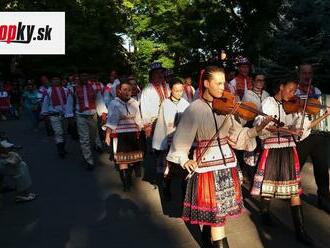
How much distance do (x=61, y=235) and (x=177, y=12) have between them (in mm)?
22362

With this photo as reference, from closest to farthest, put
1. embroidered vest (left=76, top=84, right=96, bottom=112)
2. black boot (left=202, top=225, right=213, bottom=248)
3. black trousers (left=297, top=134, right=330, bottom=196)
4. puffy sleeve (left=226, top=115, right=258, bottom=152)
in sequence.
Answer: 1. puffy sleeve (left=226, top=115, right=258, bottom=152)
2. black boot (left=202, top=225, right=213, bottom=248)
3. black trousers (left=297, top=134, right=330, bottom=196)
4. embroidered vest (left=76, top=84, right=96, bottom=112)

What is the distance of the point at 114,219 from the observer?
264 inches

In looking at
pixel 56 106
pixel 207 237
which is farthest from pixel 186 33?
pixel 207 237

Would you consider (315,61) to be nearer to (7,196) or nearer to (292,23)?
(292,23)

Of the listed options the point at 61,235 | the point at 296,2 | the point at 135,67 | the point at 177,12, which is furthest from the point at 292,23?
the point at 135,67

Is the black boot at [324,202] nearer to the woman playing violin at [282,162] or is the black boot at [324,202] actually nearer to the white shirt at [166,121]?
the woman playing violin at [282,162]

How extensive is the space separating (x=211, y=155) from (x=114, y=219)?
2606mm

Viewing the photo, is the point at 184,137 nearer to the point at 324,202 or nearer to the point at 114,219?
the point at 114,219

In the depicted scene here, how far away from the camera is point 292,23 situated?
14945 millimetres

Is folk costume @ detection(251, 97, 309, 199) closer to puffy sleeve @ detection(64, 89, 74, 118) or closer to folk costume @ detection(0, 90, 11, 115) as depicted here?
puffy sleeve @ detection(64, 89, 74, 118)

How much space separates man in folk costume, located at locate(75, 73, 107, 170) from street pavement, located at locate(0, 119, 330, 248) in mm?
762

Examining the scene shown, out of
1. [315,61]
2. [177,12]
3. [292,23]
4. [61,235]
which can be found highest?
[177,12]

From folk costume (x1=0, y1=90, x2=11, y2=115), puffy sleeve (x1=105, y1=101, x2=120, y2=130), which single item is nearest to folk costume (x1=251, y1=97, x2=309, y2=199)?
puffy sleeve (x1=105, y1=101, x2=120, y2=130)

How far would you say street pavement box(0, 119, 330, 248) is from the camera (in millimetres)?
5758
